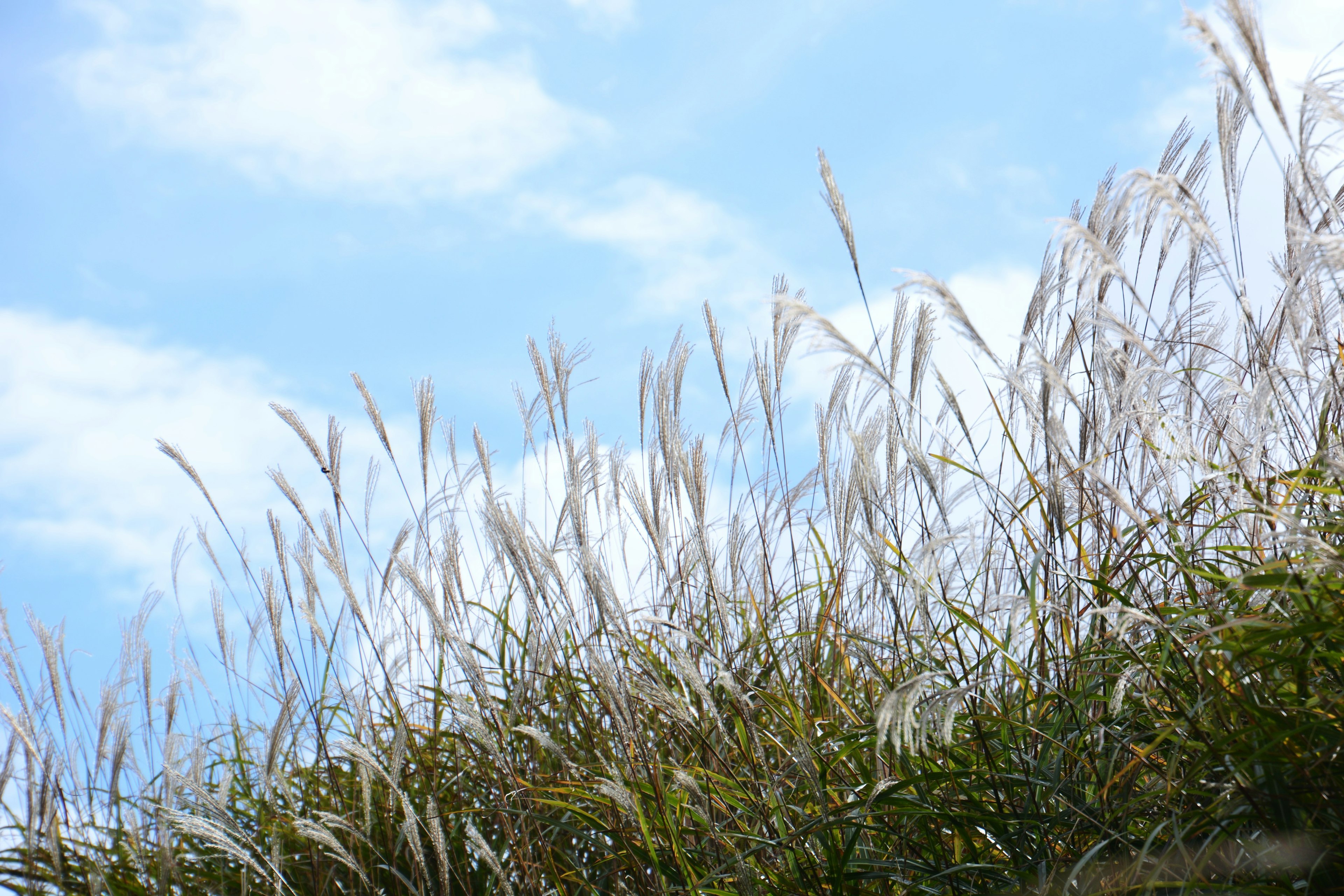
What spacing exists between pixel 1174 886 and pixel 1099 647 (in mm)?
526

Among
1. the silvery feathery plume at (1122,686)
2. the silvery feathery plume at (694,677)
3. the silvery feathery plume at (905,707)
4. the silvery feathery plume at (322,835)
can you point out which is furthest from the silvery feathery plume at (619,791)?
the silvery feathery plume at (1122,686)

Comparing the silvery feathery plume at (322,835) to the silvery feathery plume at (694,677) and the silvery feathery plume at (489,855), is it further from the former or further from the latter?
the silvery feathery plume at (694,677)

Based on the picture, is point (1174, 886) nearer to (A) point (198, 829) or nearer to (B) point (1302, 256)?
(B) point (1302, 256)

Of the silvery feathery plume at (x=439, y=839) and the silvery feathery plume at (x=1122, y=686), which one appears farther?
the silvery feathery plume at (x=439, y=839)

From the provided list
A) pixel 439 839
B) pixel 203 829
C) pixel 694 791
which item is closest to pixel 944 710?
pixel 694 791

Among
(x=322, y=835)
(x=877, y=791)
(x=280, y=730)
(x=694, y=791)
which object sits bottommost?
(x=877, y=791)

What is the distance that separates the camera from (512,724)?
8.93 feet

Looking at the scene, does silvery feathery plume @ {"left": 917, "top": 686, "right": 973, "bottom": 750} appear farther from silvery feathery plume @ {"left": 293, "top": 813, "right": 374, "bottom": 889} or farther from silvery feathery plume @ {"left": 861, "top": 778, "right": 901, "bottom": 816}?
silvery feathery plume @ {"left": 293, "top": 813, "right": 374, "bottom": 889}

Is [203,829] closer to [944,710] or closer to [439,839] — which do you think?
[439,839]

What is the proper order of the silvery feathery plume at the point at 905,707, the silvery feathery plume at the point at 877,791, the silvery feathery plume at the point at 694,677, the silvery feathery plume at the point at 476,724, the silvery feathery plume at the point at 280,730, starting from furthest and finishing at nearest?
the silvery feathery plume at the point at 280,730
the silvery feathery plume at the point at 476,724
the silvery feathery plume at the point at 877,791
the silvery feathery plume at the point at 694,677
the silvery feathery plume at the point at 905,707

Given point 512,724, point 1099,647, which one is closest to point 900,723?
point 1099,647

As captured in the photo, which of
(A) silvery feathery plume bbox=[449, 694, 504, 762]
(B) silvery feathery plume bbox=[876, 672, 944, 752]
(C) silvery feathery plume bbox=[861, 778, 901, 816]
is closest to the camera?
(B) silvery feathery plume bbox=[876, 672, 944, 752]

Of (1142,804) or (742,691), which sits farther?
(742,691)

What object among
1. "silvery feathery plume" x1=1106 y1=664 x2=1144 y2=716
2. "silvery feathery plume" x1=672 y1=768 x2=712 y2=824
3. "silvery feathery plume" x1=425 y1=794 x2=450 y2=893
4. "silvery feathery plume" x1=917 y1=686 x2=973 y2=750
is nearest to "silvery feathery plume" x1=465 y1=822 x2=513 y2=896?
"silvery feathery plume" x1=425 y1=794 x2=450 y2=893
